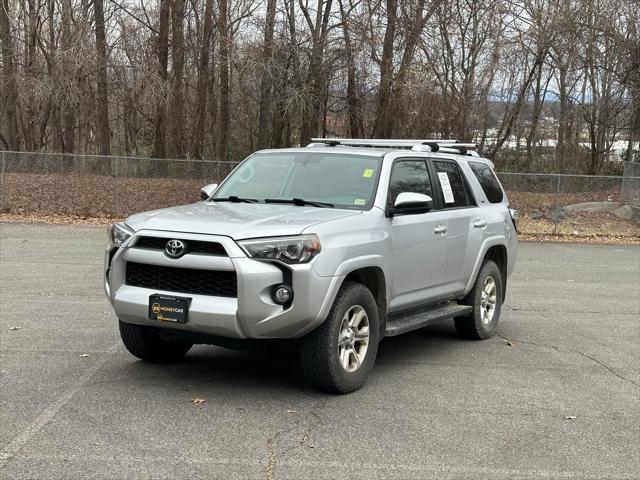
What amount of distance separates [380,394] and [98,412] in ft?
6.75

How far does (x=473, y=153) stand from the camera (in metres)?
8.08

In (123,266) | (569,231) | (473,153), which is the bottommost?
(569,231)

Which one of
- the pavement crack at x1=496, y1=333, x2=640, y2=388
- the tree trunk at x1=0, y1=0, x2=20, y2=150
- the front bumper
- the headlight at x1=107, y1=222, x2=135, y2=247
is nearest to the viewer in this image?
the front bumper

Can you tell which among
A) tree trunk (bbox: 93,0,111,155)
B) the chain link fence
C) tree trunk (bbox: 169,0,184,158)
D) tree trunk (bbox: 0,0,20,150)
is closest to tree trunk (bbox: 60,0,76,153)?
tree trunk (bbox: 93,0,111,155)

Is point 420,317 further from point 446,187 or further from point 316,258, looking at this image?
point 316,258

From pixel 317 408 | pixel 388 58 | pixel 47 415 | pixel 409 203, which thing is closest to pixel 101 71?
pixel 388 58

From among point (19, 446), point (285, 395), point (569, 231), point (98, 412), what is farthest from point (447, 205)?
point (569, 231)

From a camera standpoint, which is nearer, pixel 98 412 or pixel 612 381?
pixel 98 412

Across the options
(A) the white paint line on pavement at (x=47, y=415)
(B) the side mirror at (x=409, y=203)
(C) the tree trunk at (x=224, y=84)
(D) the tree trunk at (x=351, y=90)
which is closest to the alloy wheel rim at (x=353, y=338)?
(B) the side mirror at (x=409, y=203)

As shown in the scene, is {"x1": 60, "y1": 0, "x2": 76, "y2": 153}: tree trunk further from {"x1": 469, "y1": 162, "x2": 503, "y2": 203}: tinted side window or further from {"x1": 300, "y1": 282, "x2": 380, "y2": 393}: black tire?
{"x1": 300, "y1": 282, "x2": 380, "y2": 393}: black tire

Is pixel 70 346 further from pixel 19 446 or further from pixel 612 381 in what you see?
pixel 612 381

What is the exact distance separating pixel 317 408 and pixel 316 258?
1.08 m

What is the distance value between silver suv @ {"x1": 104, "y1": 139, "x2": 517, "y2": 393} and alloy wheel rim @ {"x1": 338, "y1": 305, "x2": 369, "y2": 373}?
1 centimetres

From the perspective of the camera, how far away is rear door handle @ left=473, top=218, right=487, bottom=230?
285 inches
